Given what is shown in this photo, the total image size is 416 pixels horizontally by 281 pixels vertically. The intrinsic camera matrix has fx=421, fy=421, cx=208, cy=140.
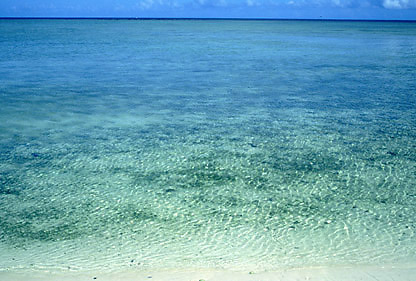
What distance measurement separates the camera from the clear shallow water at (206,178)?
3.06 m

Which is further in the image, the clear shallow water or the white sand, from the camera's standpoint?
the clear shallow water

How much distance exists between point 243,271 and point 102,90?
727 centimetres

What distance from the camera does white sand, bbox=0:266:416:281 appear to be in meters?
2.70

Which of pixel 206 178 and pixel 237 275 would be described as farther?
pixel 206 178

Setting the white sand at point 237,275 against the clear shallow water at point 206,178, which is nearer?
the white sand at point 237,275

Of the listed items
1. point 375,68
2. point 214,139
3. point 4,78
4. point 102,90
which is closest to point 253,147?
point 214,139

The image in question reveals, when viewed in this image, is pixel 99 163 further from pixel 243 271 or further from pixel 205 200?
pixel 243 271

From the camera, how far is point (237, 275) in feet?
8.93

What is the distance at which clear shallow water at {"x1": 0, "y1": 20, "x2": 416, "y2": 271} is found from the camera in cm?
306

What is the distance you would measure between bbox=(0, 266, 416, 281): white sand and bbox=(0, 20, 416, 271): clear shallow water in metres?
0.09

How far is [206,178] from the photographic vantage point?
4391 mm

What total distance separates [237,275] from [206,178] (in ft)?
5.73

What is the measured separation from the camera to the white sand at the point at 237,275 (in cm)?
270

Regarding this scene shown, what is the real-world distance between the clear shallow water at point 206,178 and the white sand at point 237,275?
9 centimetres
